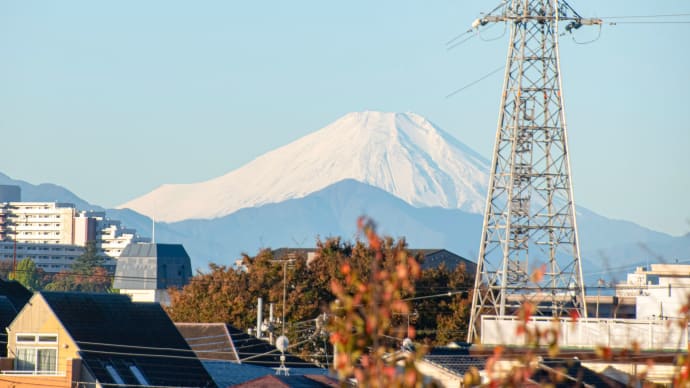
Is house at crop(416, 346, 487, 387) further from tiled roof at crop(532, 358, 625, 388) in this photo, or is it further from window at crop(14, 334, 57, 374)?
window at crop(14, 334, 57, 374)

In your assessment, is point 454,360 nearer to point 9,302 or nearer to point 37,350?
point 37,350

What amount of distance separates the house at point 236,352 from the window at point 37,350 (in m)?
9.14

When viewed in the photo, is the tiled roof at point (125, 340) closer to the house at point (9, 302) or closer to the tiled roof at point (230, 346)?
the house at point (9, 302)

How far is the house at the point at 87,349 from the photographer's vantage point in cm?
4659

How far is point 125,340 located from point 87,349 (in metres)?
2.33

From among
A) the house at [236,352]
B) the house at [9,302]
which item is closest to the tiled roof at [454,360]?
the house at [236,352]

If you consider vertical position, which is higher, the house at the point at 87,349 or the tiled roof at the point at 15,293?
the tiled roof at the point at 15,293

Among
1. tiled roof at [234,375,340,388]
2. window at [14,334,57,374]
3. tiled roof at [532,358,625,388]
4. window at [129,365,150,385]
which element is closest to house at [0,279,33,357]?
window at [14,334,57,374]

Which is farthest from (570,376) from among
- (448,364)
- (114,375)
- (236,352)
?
(236,352)

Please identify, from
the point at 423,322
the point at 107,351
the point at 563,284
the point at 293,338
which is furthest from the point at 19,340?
the point at 423,322

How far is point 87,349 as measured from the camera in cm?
4753

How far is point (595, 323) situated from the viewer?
191 ft

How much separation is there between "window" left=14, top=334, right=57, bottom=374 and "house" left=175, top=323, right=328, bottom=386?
30.0ft

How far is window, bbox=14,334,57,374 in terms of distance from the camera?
1868 inches
